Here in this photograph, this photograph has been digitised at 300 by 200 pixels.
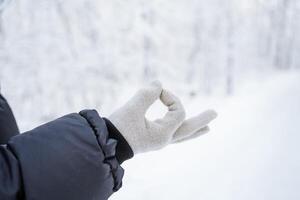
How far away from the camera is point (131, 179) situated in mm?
2775

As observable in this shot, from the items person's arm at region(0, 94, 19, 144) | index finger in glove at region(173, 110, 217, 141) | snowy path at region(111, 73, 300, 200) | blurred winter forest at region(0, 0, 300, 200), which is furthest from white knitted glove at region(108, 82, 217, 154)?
snowy path at region(111, 73, 300, 200)

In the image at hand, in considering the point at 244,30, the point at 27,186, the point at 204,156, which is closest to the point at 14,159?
the point at 27,186

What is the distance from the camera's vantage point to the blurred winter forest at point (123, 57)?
5.64 metres

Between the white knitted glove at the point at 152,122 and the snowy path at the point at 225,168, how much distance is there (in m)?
1.14

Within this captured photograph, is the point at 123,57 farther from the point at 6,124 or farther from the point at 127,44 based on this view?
the point at 6,124

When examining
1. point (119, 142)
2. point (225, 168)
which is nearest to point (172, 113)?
point (119, 142)

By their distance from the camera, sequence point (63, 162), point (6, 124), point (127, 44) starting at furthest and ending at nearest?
point (127, 44) → point (6, 124) → point (63, 162)

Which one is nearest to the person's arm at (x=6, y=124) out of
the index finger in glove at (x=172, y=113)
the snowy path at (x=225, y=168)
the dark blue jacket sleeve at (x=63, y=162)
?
the dark blue jacket sleeve at (x=63, y=162)

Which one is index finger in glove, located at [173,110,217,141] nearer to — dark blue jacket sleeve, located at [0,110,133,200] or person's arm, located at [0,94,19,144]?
dark blue jacket sleeve, located at [0,110,133,200]

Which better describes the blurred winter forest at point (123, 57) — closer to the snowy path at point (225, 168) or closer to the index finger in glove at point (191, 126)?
the snowy path at point (225, 168)

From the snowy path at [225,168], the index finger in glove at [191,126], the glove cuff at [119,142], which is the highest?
the glove cuff at [119,142]

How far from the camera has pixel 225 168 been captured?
2.79 metres

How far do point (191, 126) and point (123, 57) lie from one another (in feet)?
26.0

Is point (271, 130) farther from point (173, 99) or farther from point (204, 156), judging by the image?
point (173, 99)
